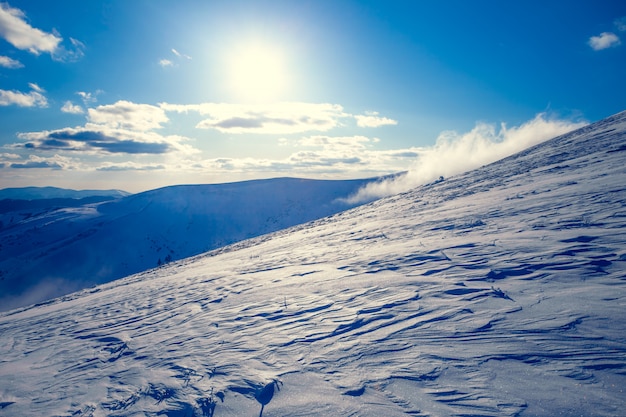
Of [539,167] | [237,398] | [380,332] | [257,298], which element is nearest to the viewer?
[237,398]

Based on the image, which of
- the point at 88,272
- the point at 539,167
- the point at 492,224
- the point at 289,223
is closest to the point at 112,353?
the point at 492,224

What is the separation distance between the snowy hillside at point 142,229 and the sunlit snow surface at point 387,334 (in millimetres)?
44585

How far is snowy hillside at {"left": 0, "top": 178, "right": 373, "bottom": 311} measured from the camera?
66.1 metres

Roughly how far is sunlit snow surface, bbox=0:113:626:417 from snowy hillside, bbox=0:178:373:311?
4458cm

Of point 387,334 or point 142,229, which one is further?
point 142,229

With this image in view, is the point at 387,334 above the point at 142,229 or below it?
above

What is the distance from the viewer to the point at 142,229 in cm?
9038

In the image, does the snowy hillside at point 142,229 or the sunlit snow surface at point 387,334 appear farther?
the snowy hillside at point 142,229

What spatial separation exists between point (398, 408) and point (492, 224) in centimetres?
840

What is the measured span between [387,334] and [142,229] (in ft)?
325

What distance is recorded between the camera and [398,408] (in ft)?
11.5

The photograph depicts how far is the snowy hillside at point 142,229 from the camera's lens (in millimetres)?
66125

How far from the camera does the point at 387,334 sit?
5.09 m

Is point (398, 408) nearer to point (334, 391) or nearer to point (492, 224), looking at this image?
point (334, 391)
